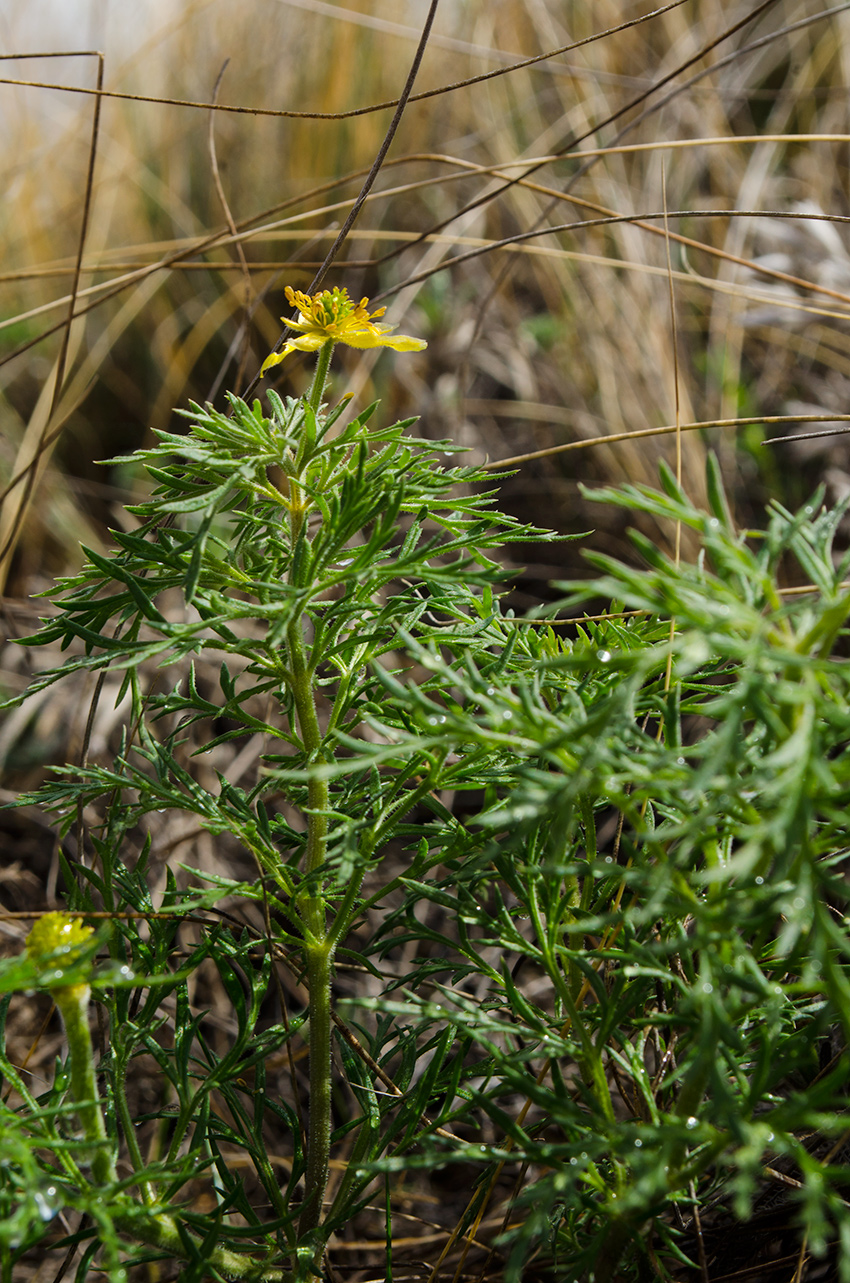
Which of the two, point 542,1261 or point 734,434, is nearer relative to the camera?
point 542,1261

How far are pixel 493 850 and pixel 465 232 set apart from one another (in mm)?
1904

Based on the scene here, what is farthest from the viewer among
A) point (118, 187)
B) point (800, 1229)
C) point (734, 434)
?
point (118, 187)

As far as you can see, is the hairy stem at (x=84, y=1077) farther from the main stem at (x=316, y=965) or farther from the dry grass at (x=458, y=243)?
the dry grass at (x=458, y=243)

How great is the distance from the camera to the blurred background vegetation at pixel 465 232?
2021 mm

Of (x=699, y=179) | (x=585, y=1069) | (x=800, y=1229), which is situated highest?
(x=699, y=179)

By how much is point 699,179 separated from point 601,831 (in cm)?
205

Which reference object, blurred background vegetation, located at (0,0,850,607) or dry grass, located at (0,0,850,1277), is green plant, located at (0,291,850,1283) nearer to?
dry grass, located at (0,0,850,1277)

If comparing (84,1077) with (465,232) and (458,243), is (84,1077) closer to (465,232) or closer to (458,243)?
(458,243)

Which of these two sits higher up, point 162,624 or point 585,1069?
point 162,624

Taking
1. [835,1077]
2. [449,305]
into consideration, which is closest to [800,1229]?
[835,1077]

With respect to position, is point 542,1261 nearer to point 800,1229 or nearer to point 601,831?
point 800,1229

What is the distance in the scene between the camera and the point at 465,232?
2.15 m

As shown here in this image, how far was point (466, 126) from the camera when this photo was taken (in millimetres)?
2848

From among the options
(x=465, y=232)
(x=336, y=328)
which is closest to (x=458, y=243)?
(x=465, y=232)
